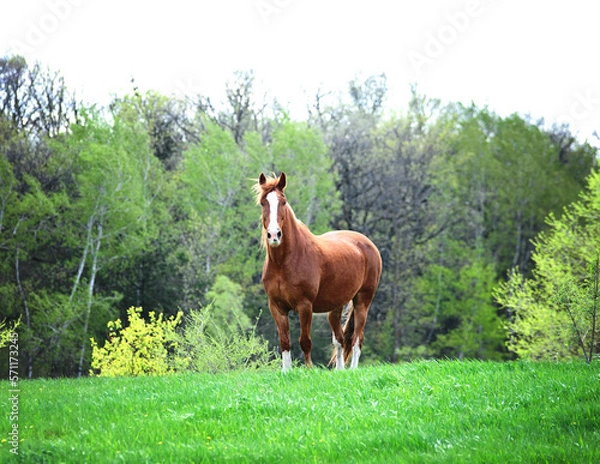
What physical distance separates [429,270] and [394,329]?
241 inches

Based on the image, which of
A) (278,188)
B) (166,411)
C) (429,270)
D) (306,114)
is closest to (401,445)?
(166,411)

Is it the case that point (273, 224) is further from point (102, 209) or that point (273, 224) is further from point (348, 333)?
point (102, 209)

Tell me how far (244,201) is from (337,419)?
41.5 m

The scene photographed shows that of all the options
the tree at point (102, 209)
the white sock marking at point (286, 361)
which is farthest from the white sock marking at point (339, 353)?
the tree at point (102, 209)

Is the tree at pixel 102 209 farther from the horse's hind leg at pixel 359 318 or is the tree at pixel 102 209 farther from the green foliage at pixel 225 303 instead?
the horse's hind leg at pixel 359 318

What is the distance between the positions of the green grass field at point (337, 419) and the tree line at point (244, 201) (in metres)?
27.2

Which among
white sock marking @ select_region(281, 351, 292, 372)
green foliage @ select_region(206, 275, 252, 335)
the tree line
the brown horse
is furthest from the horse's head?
the tree line

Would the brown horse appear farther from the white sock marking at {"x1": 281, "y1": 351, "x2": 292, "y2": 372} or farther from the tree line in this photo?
the tree line

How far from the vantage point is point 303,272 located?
10062mm

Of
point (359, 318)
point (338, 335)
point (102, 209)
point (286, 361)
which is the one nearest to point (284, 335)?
point (286, 361)

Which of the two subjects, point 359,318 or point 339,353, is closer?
point 339,353

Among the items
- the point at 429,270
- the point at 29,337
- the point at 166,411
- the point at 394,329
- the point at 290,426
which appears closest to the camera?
the point at 290,426

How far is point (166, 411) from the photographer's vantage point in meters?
7.29

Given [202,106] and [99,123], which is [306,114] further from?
[99,123]
